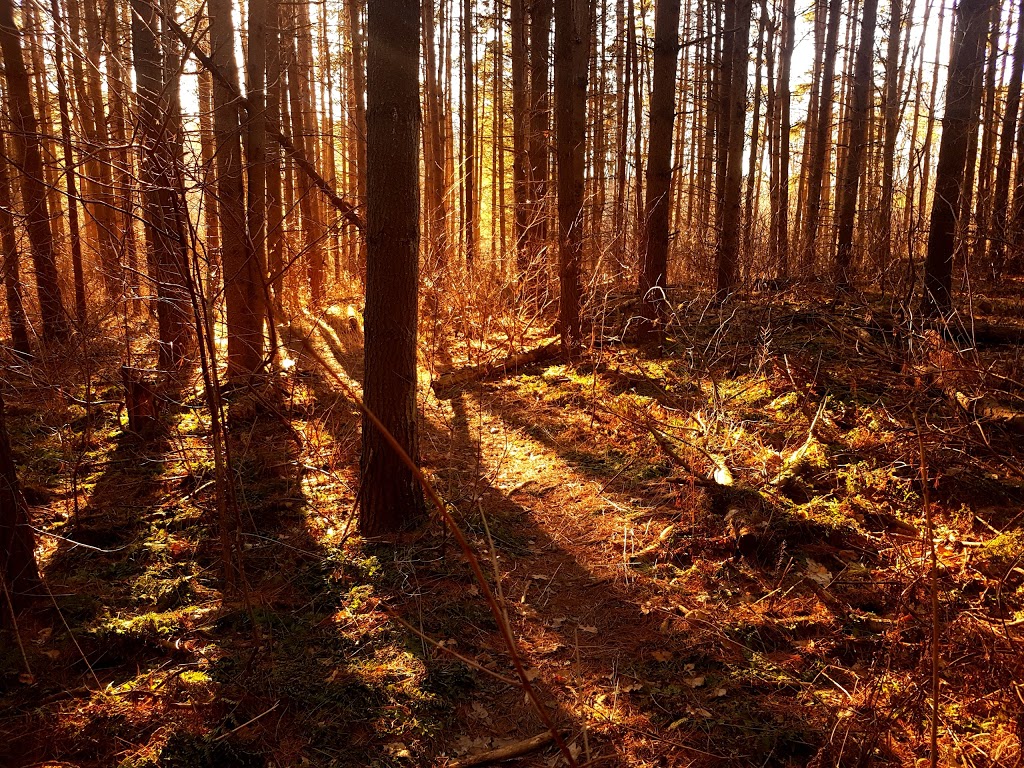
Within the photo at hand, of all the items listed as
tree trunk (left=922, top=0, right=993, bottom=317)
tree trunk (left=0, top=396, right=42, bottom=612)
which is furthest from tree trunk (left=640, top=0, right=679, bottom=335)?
tree trunk (left=0, top=396, right=42, bottom=612)

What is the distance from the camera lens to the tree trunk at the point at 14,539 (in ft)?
10.2

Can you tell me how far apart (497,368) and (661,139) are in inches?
129

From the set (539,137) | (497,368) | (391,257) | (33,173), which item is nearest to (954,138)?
(539,137)

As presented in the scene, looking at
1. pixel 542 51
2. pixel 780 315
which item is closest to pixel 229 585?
pixel 780 315

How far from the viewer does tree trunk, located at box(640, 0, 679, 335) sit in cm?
707

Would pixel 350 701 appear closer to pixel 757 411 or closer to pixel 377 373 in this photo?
pixel 377 373

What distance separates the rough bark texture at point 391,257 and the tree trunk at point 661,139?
12.3 feet

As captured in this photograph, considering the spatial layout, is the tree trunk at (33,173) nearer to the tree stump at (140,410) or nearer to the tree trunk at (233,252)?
the tree stump at (140,410)

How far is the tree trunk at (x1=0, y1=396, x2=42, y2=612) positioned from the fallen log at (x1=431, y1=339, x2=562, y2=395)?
422cm

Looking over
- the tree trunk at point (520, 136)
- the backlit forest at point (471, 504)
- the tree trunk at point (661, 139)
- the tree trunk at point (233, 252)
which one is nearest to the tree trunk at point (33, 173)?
the backlit forest at point (471, 504)

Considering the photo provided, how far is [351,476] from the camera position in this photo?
5113mm

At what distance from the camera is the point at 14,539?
3201mm

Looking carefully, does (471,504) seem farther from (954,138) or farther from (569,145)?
(954,138)

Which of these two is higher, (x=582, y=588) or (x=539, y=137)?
(x=539, y=137)
